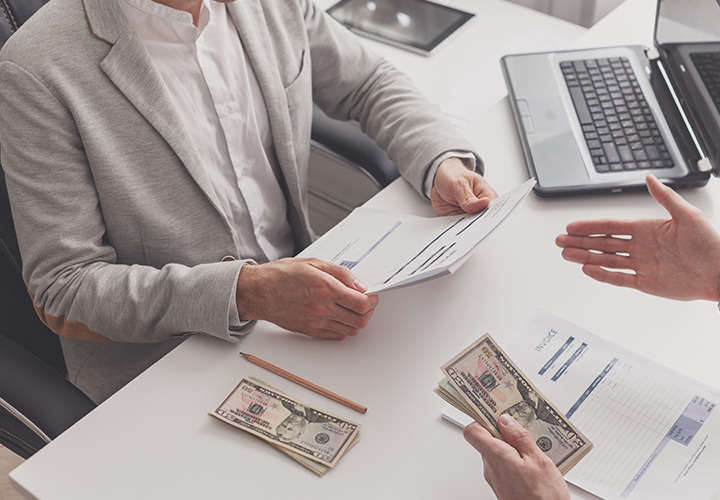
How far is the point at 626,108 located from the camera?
1.36 meters

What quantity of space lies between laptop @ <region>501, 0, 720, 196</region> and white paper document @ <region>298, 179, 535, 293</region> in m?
0.23

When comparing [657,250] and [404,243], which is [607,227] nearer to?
[657,250]

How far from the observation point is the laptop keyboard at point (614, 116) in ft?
4.16

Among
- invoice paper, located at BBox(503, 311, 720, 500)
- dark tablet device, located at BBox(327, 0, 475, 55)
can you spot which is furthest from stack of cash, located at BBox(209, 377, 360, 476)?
dark tablet device, located at BBox(327, 0, 475, 55)

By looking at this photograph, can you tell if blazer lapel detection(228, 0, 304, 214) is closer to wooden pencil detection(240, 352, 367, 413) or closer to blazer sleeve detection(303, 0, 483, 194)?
blazer sleeve detection(303, 0, 483, 194)

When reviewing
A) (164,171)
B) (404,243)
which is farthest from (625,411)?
(164,171)

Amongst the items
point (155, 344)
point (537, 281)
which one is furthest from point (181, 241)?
point (537, 281)

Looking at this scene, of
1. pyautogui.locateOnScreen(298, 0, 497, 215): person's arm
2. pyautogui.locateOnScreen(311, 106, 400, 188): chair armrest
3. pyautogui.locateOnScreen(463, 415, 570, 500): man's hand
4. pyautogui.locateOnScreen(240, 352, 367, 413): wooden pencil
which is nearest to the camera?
pyautogui.locateOnScreen(463, 415, 570, 500): man's hand

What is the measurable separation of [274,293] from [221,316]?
0.08 meters

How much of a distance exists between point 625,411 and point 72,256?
799 mm

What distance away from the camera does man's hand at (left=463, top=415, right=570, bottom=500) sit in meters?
0.79

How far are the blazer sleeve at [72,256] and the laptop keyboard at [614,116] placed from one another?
0.70 metres

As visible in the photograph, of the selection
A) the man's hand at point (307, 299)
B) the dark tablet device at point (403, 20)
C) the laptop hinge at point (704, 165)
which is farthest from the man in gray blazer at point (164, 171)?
the dark tablet device at point (403, 20)

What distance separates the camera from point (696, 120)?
4.20ft
